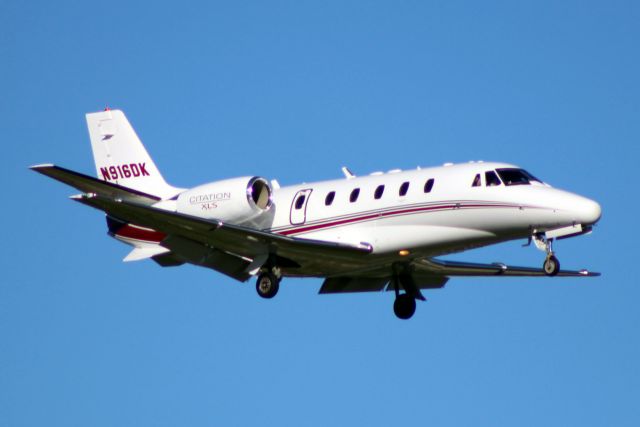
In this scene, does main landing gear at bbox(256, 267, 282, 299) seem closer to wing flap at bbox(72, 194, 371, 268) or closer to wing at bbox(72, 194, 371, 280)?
wing at bbox(72, 194, 371, 280)

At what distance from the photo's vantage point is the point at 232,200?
90.3 ft

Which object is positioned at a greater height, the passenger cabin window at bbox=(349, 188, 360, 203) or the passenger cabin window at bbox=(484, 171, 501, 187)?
the passenger cabin window at bbox=(484, 171, 501, 187)

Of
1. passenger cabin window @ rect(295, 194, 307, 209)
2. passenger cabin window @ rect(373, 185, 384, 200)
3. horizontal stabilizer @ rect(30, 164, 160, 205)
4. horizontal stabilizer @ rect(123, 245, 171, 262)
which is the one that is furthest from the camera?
horizontal stabilizer @ rect(123, 245, 171, 262)

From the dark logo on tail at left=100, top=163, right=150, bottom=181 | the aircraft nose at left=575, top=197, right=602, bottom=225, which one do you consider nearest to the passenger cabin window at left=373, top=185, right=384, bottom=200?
the aircraft nose at left=575, top=197, right=602, bottom=225

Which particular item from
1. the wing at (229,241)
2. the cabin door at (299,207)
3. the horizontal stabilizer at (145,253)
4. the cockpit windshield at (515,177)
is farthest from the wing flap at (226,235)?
the cockpit windshield at (515,177)

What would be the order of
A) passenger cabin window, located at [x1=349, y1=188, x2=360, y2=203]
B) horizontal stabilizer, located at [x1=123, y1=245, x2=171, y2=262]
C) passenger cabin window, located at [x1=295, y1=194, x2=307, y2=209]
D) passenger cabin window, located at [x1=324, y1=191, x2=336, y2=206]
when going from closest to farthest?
passenger cabin window, located at [x1=349, y1=188, x2=360, y2=203], passenger cabin window, located at [x1=324, y1=191, x2=336, y2=206], passenger cabin window, located at [x1=295, y1=194, x2=307, y2=209], horizontal stabilizer, located at [x1=123, y1=245, x2=171, y2=262]

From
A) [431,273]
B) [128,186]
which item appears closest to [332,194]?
[431,273]

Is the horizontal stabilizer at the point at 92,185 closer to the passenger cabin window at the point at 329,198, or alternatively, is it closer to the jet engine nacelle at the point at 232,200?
the jet engine nacelle at the point at 232,200

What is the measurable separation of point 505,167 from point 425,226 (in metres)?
2.01

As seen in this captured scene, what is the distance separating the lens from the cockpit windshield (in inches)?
1016

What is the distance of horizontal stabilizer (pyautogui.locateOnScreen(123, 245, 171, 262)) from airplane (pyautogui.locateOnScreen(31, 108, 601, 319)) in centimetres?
2

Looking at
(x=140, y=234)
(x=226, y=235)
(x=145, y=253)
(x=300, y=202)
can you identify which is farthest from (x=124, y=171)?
(x=300, y=202)

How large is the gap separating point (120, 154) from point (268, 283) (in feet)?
17.9

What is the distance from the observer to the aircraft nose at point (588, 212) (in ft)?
81.6
